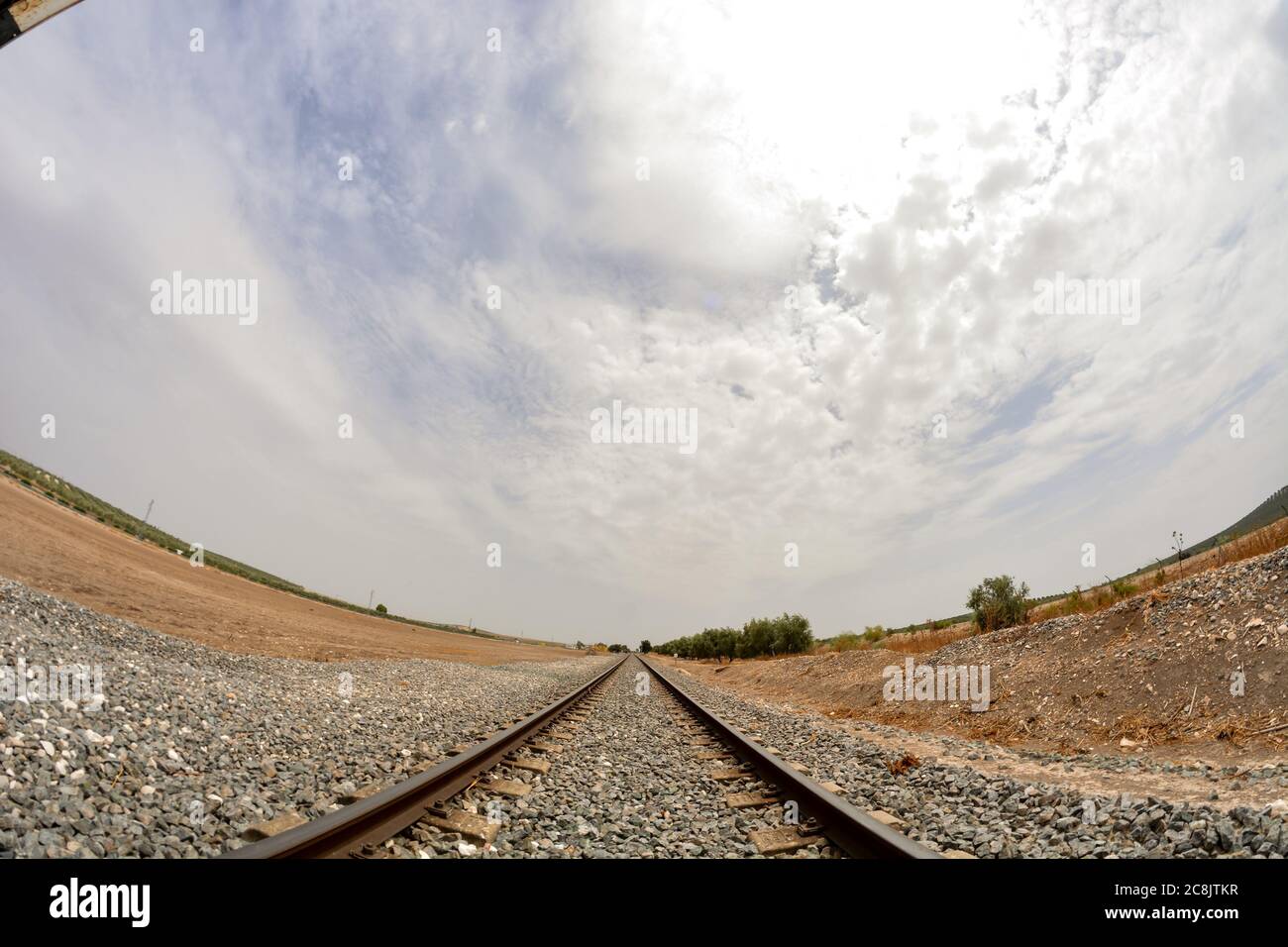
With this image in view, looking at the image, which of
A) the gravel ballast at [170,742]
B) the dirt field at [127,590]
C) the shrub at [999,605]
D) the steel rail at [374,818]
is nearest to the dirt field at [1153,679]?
the shrub at [999,605]

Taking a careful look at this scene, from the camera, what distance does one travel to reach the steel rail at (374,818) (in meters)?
2.66

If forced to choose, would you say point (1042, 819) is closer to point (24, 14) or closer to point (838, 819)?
point (838, 819)

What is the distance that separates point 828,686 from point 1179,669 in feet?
34.4

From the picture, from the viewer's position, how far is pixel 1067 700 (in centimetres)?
858

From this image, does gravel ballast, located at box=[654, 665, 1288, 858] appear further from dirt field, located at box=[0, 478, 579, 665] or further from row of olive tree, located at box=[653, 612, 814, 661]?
row of olive tree, located at box=[653, 612, 814, 661]

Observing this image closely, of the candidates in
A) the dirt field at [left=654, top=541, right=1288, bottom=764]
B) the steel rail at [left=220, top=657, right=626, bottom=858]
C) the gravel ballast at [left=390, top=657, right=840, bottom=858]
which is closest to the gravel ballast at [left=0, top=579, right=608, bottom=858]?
the steel rail at [left=220, top=657, right=626, bottom=858]

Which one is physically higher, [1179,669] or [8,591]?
[8,591]

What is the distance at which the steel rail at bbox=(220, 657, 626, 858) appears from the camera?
2662 mm

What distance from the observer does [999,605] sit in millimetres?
14133

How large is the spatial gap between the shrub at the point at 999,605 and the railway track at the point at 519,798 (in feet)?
35.7
